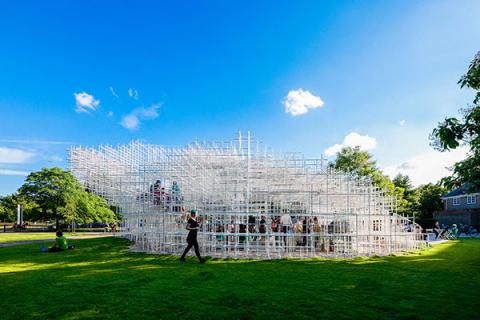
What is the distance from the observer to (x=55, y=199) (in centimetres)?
3416

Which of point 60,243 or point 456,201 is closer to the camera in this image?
point 60,243

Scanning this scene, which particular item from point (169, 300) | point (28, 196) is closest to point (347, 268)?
point (169, 300)

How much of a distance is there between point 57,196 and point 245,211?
1099 inches

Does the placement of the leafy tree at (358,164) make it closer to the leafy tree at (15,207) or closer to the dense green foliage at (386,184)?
the dense green foliage at (386,184)

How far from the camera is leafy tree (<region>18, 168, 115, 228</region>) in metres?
33.6

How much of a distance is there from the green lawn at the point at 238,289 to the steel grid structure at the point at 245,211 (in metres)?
1.84

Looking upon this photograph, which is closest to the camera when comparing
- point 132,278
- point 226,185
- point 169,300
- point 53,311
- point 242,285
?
point 53,311

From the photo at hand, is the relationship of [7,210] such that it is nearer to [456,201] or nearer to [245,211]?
[245,211]

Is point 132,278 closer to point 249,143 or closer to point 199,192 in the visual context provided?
point 199,192

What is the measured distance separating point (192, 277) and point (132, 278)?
4.30ft

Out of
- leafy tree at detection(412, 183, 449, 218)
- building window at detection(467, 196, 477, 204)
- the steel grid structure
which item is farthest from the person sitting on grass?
leafy tree at detection(412, 183, 449, 218)

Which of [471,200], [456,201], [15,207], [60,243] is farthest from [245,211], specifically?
[15,207]

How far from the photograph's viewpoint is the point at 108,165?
2023 cm

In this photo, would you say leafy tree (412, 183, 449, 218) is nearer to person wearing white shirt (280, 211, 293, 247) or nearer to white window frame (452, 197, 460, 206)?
white window frame (452, 197, 460, 206)
